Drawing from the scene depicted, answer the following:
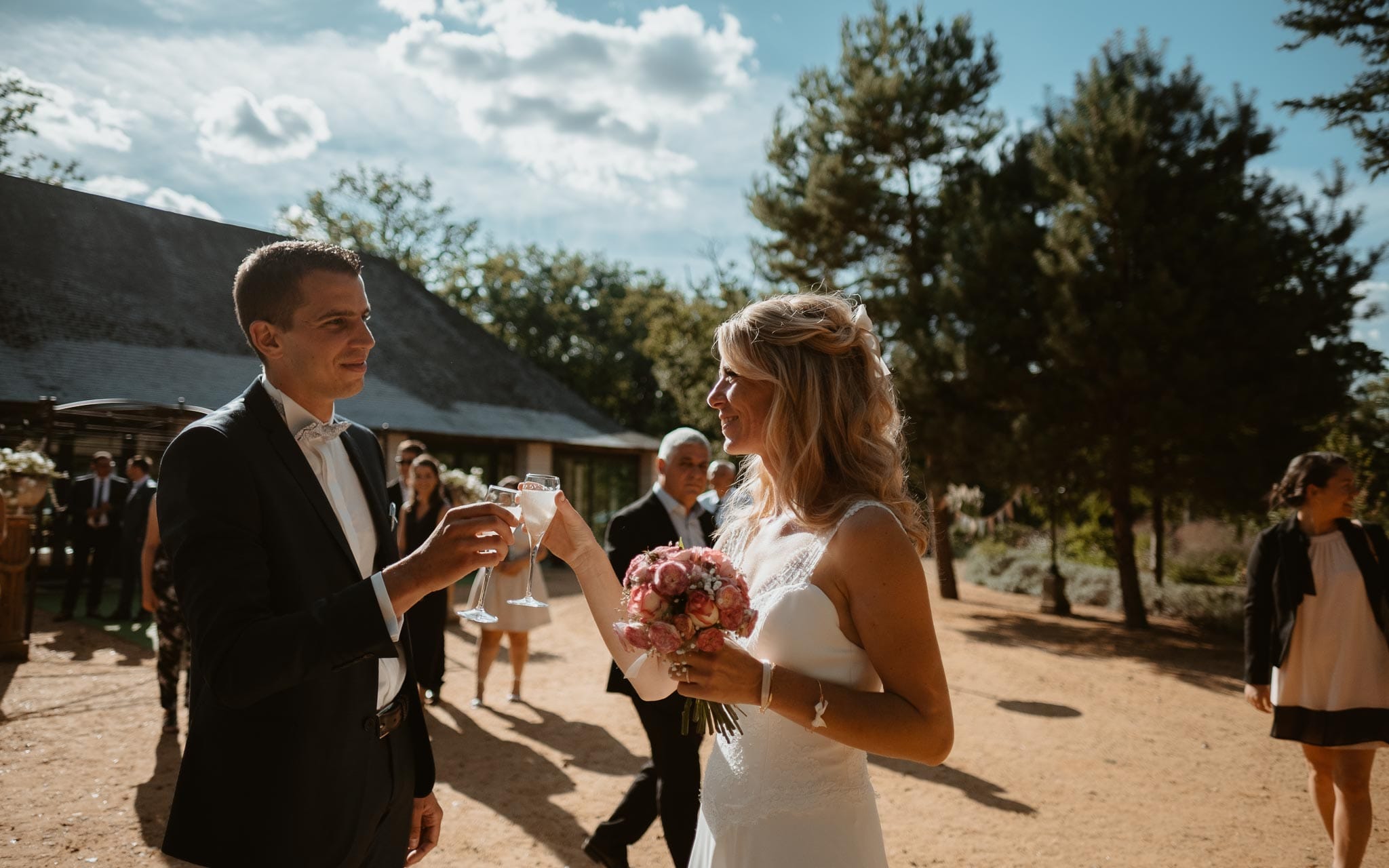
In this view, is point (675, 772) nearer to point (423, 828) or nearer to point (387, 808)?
point (423, 828)

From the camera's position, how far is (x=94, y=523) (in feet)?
43.6

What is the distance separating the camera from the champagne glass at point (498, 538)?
221 centimetres

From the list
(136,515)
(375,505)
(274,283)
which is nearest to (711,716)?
(375,505)

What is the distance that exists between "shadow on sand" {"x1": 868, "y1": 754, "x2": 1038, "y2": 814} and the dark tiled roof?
14868 millimetres

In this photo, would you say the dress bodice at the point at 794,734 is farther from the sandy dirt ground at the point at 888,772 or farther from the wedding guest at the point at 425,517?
the wedding guest at the point at 425,517

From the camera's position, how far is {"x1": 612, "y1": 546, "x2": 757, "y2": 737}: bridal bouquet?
82.0 inches

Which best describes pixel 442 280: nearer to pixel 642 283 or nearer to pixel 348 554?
pixel 642 283

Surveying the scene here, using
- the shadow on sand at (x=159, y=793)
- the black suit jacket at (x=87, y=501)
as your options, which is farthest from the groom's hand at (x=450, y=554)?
the black suit jacket at (x=87, y=501)

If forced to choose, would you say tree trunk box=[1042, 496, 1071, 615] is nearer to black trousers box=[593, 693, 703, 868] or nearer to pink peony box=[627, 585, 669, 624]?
black trousers box=[593, 693, 703, 868]

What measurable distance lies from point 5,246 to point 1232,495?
25.2m

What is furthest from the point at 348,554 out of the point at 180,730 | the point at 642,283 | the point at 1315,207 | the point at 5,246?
the point at 642,283

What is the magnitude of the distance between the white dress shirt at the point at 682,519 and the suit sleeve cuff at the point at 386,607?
3.48 meters

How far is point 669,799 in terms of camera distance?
4.41m

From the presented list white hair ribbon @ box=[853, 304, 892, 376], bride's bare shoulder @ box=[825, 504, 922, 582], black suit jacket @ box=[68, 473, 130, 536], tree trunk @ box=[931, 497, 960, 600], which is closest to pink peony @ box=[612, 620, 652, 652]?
bride's bare shoulder @ box=[825, 504, 922, 582]
